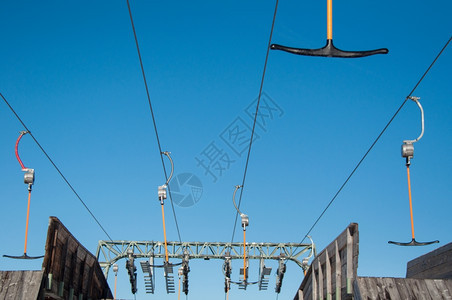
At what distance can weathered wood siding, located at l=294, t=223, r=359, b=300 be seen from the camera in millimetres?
12969

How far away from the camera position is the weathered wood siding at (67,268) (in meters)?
13.8

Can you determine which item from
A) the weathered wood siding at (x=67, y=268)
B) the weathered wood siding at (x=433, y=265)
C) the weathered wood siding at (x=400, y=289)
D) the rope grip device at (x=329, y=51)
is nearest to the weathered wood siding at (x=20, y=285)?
the weathered wood siding at (x=67, y=268)

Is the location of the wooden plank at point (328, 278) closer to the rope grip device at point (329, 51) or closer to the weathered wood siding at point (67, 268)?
the weathered wood siding at point (67, 268)

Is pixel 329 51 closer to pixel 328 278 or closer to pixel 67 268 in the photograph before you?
pixel 328 278

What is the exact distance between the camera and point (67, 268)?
50.5ft

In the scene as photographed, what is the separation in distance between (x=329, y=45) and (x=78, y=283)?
11.0m

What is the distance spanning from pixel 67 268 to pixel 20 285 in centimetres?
202

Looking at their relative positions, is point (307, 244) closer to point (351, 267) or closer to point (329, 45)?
point (351, 267)

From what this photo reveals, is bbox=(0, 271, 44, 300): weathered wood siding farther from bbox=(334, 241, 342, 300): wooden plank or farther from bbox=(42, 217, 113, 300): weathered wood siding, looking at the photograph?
bbox=(334, 241, 342, 300): wooden plank

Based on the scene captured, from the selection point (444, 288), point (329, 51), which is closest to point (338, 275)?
point (444, 288)

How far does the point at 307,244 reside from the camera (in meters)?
42.8

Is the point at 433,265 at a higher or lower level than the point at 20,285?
higher

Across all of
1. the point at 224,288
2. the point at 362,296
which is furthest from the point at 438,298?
the point at 224,288

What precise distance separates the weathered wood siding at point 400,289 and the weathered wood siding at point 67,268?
→ 6.49 meters
